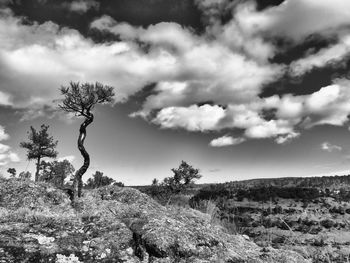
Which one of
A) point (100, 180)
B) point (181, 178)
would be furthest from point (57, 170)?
point (181, 178)

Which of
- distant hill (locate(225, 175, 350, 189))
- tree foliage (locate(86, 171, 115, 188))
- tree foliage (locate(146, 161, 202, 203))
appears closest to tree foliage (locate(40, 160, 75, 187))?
tree foliage (locate(86, 171, 115, 188))

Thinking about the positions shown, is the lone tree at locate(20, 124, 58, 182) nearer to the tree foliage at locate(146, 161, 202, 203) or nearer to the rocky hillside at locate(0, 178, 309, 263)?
the tree foliage at locate(146, 161, 202, 203)

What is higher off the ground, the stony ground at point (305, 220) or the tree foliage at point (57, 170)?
the tree foliage at point (57, 170)

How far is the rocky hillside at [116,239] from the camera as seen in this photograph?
584 centimetres

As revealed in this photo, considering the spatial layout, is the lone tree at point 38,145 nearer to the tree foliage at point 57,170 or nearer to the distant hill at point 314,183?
the tree foliage at point 57,170

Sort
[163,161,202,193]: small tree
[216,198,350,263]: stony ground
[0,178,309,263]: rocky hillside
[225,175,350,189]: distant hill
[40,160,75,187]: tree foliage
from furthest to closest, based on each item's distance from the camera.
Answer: [225,175,350,189]: distant hill → [40,160,75,187]: tree foliage → [163,161,202,193]: small tree → [216,198,350,263]: stony ground → [0,178,309,263]: rocky hillside

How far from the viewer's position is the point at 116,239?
6324mm

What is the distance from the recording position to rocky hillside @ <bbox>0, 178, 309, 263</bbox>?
5836mm

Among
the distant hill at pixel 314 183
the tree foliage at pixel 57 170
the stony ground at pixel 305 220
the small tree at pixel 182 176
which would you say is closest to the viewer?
the stony ground at pixel 305 220

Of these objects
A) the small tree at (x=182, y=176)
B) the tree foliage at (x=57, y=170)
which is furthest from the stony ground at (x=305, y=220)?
the tree foliage at (x=57, y=170)

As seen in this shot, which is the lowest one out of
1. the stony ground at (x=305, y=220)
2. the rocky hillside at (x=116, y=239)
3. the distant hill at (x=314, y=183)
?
the stony ground at (x=305, y=220)

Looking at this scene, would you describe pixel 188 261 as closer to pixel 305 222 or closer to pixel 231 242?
pixel 231 242

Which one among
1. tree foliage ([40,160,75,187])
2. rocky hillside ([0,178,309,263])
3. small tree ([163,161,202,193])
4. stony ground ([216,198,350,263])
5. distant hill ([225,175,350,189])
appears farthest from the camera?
distant hill ([225,175,350,189])

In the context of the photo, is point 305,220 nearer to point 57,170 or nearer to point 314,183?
point 57,170
